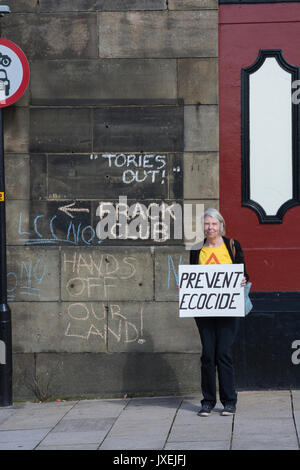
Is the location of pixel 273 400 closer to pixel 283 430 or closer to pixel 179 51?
pixel 283 430

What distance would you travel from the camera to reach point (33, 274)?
853cm

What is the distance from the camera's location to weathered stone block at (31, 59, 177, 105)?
844cm

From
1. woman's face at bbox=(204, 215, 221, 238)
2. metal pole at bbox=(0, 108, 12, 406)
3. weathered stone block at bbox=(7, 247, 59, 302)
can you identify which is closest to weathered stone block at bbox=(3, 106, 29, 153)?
metal pole at bbox=(0, 108, 12, 406)

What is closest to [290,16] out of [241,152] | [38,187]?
[241,152]

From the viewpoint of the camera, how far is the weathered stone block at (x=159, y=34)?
27.5 feet

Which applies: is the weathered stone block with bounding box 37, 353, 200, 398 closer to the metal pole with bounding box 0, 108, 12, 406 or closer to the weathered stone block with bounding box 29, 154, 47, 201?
the metal pole with bounding box 0, 108, 12, 406

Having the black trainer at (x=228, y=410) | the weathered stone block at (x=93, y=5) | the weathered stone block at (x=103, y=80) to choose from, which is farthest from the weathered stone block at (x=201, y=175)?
the black trainer at (x=228, y=410)

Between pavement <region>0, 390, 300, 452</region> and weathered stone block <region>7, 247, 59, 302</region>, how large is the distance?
1.18 metres

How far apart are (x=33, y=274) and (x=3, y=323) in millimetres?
731

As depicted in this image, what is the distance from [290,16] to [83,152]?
2.70m

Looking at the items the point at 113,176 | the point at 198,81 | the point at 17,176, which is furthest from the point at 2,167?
the point at 198,81

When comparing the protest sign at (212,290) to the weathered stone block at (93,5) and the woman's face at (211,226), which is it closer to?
the woman's face at (211,226)

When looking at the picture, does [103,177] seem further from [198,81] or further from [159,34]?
[159,34]

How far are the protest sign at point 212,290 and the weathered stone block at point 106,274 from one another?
43.4 inches
